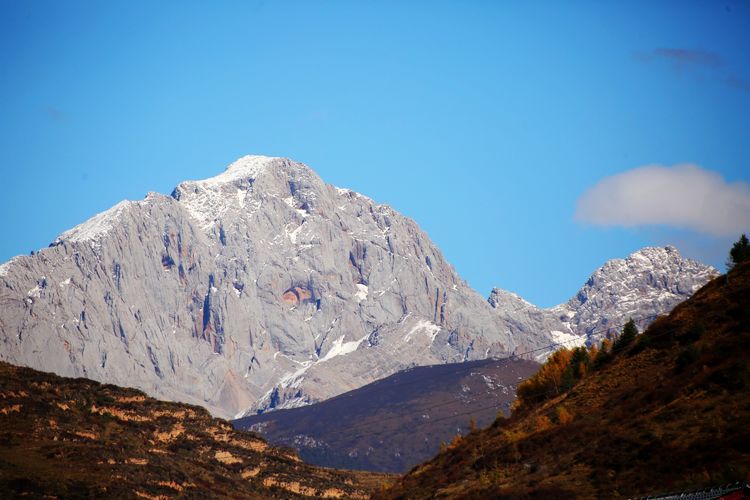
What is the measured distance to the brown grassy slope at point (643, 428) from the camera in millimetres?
76250

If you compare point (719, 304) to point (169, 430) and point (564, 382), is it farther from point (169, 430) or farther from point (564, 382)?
point (169, 430)

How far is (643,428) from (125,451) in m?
68.8

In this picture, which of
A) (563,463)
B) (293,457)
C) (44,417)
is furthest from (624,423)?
(293,457)

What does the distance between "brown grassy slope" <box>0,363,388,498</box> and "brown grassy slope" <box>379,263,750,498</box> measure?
28.0m

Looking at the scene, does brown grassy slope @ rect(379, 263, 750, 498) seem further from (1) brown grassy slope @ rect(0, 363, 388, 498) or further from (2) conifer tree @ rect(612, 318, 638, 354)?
(1) brown grassy slope @ rect(0, 363, 388, 498)

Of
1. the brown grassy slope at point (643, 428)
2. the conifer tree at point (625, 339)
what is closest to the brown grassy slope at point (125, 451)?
the brown grassy slope at point (643, 428)

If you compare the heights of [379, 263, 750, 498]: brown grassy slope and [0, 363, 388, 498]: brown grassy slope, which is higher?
[0, 363, 388, 498]: brown grassy slope

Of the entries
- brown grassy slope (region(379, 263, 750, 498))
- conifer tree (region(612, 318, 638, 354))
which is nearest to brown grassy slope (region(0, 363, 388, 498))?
brown grassy slope (region(379, 263, 750, 498))

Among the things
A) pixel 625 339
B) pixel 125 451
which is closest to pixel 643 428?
pixel 625 339

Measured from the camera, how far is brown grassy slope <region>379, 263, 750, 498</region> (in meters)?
76.2

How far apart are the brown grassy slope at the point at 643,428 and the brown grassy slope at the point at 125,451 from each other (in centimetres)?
2804

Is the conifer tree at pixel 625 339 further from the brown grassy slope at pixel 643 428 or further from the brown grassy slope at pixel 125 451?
the brown grassy slope at pixel 125 451

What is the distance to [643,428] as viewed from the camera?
8600 centimetres

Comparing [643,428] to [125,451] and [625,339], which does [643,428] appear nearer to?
[625,339]
